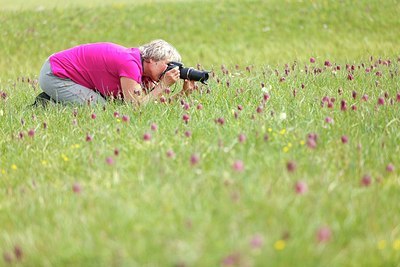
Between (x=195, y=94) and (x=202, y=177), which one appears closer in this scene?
(x=202, y=177)

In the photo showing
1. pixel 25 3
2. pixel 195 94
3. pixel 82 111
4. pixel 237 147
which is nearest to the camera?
pixel 237 147

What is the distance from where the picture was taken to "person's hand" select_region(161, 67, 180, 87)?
5.73m

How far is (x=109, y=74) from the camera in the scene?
6105 mm

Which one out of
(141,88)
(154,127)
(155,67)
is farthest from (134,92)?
(154,127)

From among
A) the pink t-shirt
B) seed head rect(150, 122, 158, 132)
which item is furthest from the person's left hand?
seed head rect(150, 122, 158, 132)

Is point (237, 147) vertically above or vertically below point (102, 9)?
above

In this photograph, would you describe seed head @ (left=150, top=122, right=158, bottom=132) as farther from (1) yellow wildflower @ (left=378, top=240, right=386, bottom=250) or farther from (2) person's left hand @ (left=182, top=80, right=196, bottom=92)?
(1) yellow wildflower @ (left=378, top=240, right=386, bottom=250)

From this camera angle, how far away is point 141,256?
2381 millimetres

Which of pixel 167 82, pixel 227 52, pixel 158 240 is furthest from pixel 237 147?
pixel 227 52

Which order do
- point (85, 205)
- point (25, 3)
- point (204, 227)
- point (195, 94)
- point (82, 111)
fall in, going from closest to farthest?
point (204, 227)
point (85, 205)
point (82, 111)
point (195, 94)
point (25, 3)

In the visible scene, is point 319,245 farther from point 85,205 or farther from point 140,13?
point 140,13

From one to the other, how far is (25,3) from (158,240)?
1553 cm

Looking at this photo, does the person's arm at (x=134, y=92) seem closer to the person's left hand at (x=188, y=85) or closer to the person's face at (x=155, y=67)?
the person's face at (x=155, y=67)

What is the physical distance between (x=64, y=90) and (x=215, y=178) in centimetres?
349
